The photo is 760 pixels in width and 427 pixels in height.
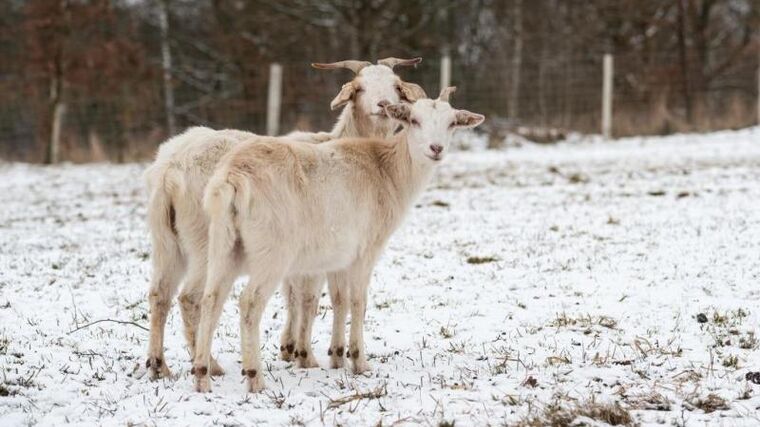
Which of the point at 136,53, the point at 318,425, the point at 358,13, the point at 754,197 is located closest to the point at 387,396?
the point at 318,425

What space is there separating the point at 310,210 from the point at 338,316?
2.81ft

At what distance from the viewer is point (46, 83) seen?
21000 mm

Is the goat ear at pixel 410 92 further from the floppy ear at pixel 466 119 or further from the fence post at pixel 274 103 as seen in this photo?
the fence post at pixel 274 103

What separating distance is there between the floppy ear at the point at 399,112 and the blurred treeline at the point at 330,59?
13314 millimetres

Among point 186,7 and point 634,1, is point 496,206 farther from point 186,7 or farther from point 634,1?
point 186,7

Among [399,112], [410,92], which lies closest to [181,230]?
[399,112]

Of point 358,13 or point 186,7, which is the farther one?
point 186,7

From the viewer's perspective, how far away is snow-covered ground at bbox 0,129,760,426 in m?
4.29

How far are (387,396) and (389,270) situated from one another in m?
3.12

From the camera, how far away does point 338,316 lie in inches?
214

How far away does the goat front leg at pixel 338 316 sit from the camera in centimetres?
537

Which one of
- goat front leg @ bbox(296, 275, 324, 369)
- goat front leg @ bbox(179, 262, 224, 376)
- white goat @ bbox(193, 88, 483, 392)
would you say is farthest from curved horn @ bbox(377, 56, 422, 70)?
goat front leg @ bbox(179, 262, 224, 376)

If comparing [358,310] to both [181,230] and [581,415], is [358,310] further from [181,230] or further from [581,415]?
[581,415]

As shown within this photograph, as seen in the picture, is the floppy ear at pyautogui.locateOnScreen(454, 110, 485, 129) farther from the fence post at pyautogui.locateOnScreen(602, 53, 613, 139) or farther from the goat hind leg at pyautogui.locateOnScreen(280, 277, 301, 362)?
the fence post at pyautogui.locateOnScreen(602, 53, 613, 139)
